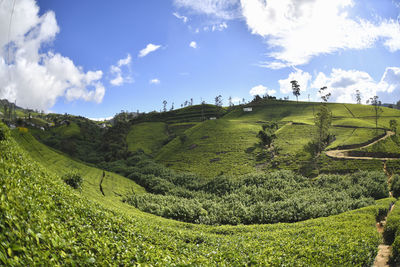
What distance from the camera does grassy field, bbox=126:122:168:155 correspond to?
11306 cm

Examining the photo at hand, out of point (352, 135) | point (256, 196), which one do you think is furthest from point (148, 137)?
point (352, 135)

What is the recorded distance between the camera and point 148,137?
419 feet

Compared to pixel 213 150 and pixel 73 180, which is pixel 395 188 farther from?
pixel 73 180

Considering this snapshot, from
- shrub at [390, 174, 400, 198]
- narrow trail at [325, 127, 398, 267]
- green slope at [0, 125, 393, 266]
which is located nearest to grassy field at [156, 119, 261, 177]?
narrow trail at [325, 127, 398, 267]

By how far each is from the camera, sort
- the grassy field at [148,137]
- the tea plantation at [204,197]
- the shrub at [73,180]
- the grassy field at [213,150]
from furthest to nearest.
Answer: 1. the grassy field at [148,137]
2. the grassy field at [213,150]
3. the shrub at [73,180]
4. the tea plantation at [204,197]

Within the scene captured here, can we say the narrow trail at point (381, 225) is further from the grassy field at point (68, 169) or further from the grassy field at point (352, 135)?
the grassy field at point (68, 169)

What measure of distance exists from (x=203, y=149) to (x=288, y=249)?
3065 inches

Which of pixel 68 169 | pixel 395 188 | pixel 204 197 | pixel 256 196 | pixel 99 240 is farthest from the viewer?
pixel 204 197

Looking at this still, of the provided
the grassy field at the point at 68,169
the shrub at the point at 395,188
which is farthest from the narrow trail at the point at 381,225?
the grassy field at the point at 68,169

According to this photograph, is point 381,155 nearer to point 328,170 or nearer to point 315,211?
point 328,170

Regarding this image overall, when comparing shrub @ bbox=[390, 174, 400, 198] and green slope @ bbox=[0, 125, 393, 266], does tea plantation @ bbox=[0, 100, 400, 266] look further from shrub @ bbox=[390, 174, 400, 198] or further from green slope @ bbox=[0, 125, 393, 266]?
shrub @ bbox=[390, 174, 400, 198]

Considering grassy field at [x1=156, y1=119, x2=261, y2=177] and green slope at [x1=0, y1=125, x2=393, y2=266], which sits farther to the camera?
grassy field at [x1=156, y1=119, x2=261, y2=177]

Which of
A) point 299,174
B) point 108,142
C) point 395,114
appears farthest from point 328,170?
point 108,142

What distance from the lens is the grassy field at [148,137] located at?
113062 millimetres
